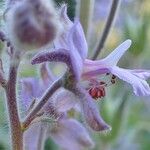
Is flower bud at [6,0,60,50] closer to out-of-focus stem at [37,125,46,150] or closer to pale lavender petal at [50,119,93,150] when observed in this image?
out-of-focus stem at [37,125,46,150]

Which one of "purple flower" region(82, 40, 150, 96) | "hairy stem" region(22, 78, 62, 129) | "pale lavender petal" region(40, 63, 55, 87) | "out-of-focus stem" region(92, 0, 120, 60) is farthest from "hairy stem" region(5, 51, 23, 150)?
"out-of-focus stem" region(92, 0, 120, 60)

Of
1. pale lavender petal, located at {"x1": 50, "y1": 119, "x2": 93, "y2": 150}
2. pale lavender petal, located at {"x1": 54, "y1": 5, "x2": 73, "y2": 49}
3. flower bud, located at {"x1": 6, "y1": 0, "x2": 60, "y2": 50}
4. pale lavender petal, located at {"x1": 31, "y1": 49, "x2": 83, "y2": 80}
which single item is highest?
flower bud, located at {"x1": 6, "y1": 0, "x2": 60, "y2": 50}

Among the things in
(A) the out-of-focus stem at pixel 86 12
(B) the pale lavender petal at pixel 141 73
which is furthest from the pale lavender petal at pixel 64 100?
(A) the out-of-focus stem at pixel 86 12

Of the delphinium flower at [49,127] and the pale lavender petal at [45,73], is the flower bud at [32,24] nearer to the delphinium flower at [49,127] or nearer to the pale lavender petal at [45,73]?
the delphinium flower at [49,127]

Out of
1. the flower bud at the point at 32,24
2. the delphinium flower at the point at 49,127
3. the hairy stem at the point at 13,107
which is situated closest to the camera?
the flower bud at the point at 32,24

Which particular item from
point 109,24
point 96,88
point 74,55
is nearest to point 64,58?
point 74,55

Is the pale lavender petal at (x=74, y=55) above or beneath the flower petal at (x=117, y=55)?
above
